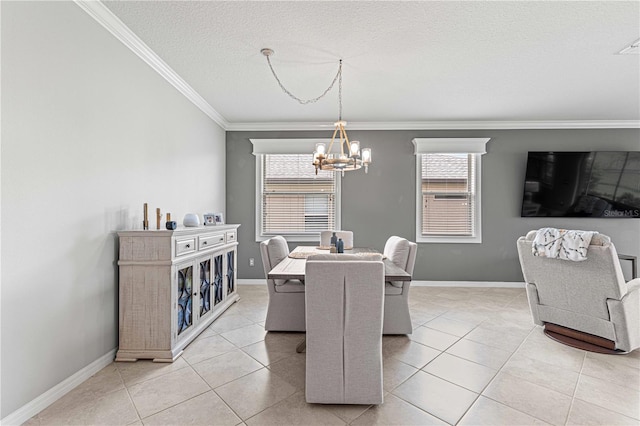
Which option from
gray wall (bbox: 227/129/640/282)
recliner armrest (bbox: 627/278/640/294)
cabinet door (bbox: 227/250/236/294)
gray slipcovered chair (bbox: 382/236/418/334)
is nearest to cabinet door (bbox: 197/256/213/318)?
cabinet door (bbox: 227/250/236/294)

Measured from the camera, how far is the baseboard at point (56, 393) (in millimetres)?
1598

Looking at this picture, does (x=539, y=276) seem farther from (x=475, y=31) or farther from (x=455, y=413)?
(x=475, y=31)

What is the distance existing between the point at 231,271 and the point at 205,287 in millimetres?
738

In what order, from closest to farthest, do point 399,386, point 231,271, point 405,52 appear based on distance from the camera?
point 399,386 < point 405,52 < point 231,271

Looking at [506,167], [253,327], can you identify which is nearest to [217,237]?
[253,327]

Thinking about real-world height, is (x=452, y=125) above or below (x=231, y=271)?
above

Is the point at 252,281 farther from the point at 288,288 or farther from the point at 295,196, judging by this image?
the point at 288,288

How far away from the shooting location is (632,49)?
255cm

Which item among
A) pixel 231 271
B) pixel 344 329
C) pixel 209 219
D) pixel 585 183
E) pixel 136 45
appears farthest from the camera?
pixel 585 183

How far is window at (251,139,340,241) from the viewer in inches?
188

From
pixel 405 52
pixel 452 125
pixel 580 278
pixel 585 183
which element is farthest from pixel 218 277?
pixel 585 183

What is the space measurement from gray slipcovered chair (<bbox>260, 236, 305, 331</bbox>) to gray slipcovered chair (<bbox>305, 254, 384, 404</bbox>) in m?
1.10

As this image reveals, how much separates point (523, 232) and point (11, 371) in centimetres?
578

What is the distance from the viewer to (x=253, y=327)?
301cm
